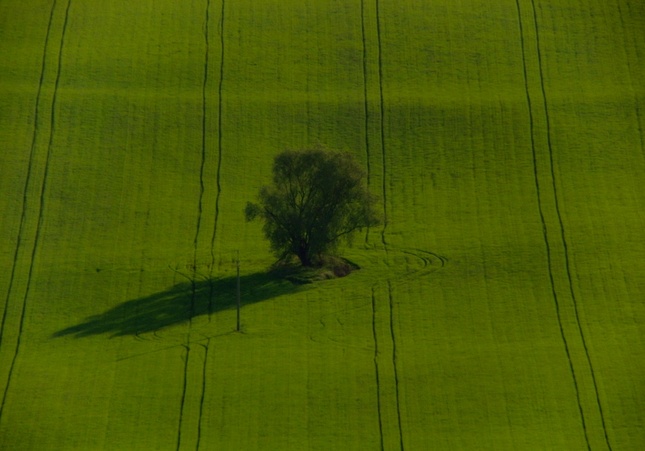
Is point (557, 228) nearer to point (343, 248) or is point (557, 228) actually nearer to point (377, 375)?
point (343, 248)

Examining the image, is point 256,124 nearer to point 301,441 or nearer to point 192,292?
point 192,292

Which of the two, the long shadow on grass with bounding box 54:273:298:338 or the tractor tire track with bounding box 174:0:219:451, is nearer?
the tractor tire track with bounding box 174:0:219:451

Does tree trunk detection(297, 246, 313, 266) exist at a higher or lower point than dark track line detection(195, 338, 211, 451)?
higher

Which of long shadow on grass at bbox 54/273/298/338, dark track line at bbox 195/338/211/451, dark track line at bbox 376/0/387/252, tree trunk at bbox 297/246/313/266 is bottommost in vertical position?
dark track line at bbox 195/338/211/451

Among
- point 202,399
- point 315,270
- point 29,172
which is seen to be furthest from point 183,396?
point 29,172

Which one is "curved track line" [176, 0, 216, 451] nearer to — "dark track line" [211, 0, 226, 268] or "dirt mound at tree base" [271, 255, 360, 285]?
"dark track line" [211, 0, 226, 268]

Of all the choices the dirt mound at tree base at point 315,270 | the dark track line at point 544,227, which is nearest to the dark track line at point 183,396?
the dirt mound at tree base at point 315,270

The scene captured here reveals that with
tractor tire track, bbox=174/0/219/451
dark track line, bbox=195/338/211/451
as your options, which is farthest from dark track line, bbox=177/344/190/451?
dark track line, bbox=195/338/211/451
